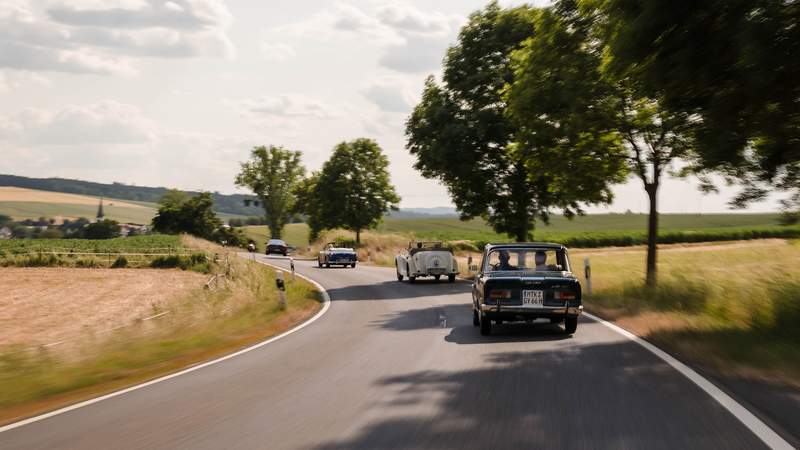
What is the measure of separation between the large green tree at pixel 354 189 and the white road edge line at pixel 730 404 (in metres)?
70.5

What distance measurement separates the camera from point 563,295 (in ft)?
44.3

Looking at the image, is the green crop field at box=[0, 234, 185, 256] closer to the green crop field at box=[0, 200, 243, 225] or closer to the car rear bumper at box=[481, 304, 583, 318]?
the car rear bumper at box=[481, 304, 583, 318]

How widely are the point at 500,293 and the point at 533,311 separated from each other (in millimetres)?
617

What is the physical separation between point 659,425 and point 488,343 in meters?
6.31

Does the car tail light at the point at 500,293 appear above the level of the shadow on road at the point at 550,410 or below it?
above

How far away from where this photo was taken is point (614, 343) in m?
12.5

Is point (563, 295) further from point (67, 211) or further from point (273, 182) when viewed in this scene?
point (67, 211)

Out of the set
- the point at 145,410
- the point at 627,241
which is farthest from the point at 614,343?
the point at 627,241

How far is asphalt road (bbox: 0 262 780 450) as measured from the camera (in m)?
→ 6.34

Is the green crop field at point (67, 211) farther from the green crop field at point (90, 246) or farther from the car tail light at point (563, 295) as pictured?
the car tail light at point (563, 295)

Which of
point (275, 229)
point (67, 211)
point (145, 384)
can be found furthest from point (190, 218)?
point (145, 384)

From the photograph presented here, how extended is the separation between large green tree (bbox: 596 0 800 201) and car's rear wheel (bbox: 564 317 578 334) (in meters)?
3.27

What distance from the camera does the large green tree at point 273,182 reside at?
115562 mm

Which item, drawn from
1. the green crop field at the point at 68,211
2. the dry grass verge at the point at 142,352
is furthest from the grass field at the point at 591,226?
the dry grass verge at the point at 142,352
